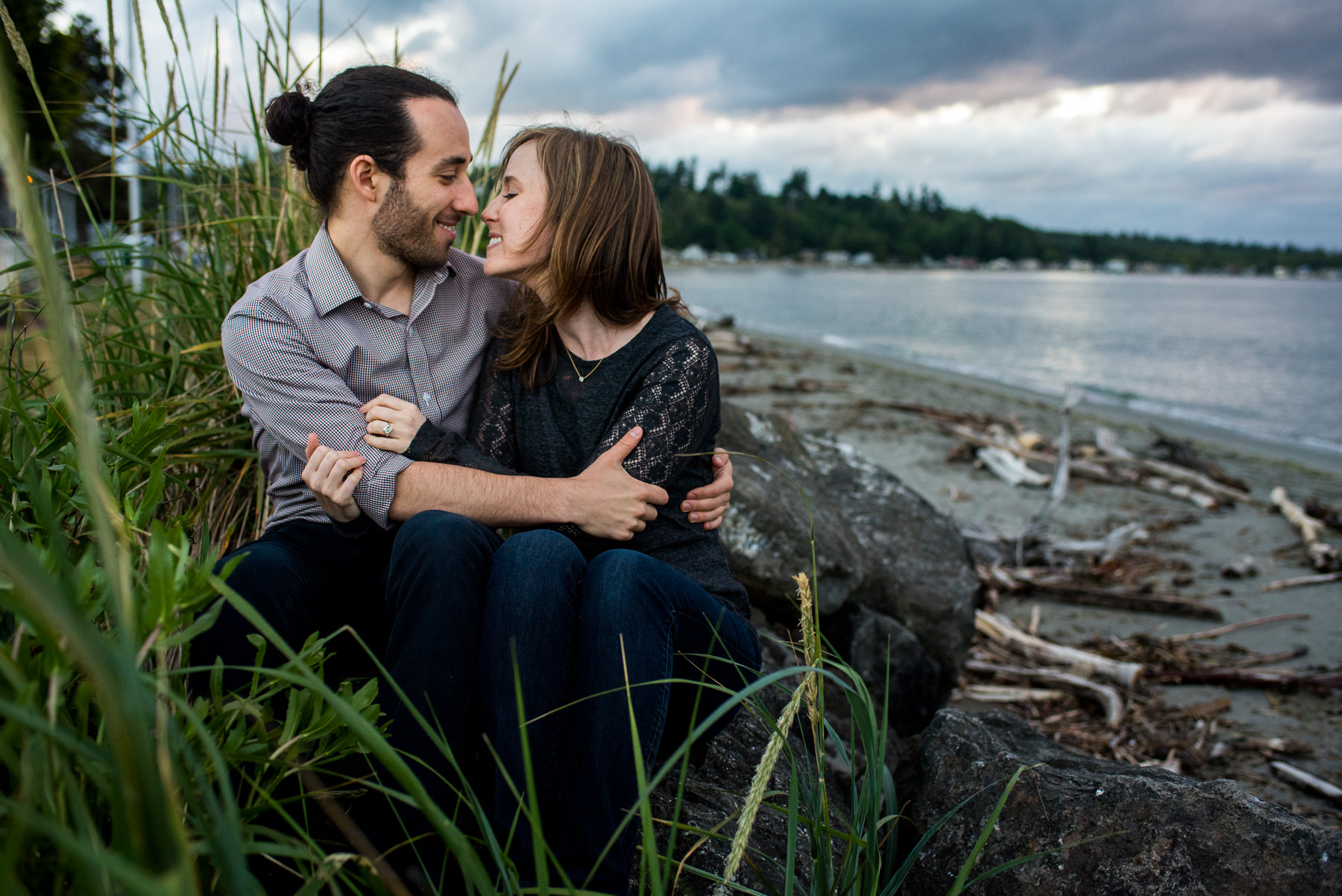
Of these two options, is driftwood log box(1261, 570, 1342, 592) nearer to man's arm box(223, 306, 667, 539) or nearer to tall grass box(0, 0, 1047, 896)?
tall grass box(0, 0, 1047, 896)

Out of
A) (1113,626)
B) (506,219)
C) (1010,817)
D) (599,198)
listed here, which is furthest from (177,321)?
(1113,626)

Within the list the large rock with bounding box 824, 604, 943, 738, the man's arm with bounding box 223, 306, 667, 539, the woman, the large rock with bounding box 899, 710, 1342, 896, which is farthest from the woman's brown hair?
the large rock with bounding box 824, 604, 943, 738

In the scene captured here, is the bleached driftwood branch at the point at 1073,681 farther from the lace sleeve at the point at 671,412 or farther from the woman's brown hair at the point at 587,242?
the woman's brown hair at the point at 587,242

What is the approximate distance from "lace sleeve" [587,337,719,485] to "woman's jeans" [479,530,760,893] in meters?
0.41

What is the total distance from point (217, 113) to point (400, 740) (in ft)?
8.13

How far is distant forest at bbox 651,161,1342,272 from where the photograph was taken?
105 metres

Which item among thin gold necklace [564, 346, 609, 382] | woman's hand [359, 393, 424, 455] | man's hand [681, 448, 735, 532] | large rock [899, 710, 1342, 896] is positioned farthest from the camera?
thin gold necklace [564, 346, 609, 382]

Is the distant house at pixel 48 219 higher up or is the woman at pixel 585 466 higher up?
the distant house at pixel 48 219

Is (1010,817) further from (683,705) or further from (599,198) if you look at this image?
(599,198)

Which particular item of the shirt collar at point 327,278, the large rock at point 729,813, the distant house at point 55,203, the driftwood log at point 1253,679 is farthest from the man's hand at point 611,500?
the driftwood log at point 1253,679

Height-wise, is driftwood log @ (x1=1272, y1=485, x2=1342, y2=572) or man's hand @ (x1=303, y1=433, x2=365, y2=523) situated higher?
man's hand @ (x1=303, y1=433, x2=365, y2=523)

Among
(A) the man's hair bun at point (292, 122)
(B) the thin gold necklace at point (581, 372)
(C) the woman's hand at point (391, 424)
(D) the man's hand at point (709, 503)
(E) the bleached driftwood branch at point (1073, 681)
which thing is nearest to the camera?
(C) the woman's hand at point (391, 424)

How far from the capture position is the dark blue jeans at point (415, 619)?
1.78 meters

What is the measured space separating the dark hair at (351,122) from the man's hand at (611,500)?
1.19 metres
